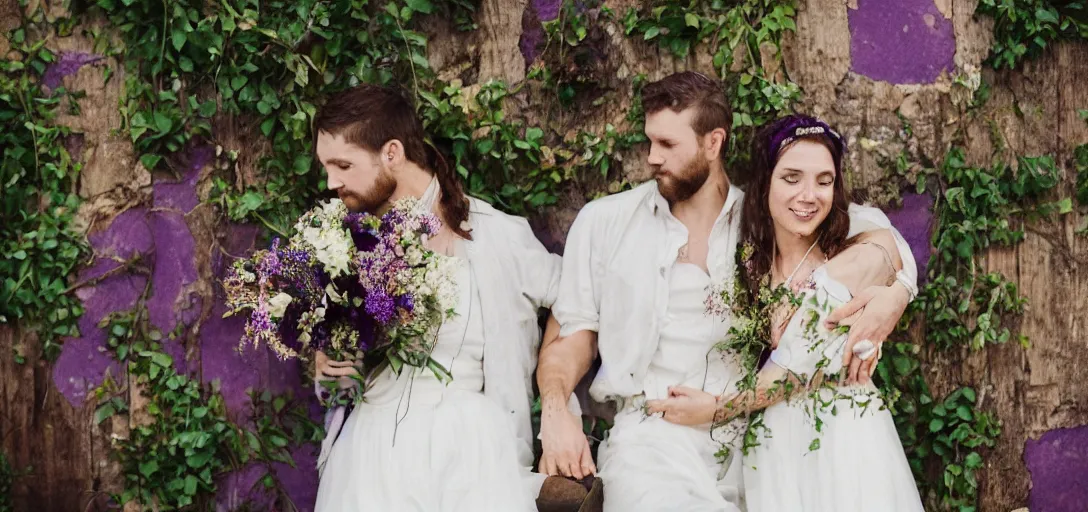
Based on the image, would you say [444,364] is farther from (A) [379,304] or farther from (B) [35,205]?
(B) [35,205]

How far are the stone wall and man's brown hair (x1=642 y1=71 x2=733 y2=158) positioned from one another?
37 cm

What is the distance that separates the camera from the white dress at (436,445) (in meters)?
4.12

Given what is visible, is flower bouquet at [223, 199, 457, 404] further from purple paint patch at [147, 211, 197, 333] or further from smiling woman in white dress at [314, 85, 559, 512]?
purple paint patch at [147, 211, 197, 333]

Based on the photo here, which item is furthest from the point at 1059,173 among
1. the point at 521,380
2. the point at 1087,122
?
the point at 521,380

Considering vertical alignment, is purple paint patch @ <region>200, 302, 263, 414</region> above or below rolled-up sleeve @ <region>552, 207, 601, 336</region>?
below

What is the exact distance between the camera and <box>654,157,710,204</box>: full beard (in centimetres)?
442

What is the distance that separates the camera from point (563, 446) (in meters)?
4.28

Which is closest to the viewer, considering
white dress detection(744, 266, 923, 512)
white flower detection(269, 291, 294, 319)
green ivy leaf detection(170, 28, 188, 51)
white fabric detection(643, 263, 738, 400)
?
white flower detection(269, 291, 294, 319)

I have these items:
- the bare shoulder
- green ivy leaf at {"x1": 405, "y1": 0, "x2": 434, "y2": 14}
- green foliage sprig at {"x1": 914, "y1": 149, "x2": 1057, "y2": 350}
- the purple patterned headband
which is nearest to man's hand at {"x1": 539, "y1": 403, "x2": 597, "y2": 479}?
the bare shoulder

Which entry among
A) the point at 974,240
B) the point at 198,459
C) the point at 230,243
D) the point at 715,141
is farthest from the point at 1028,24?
the point at 198,459

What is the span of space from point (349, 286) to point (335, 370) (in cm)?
46

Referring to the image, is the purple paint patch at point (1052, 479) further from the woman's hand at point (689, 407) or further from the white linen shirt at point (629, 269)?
the woman's hand at point (689, 407)

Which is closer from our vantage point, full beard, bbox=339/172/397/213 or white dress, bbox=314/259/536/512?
white dress, bbox=314/259/536/512

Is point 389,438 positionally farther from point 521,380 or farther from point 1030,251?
point 1030,251
